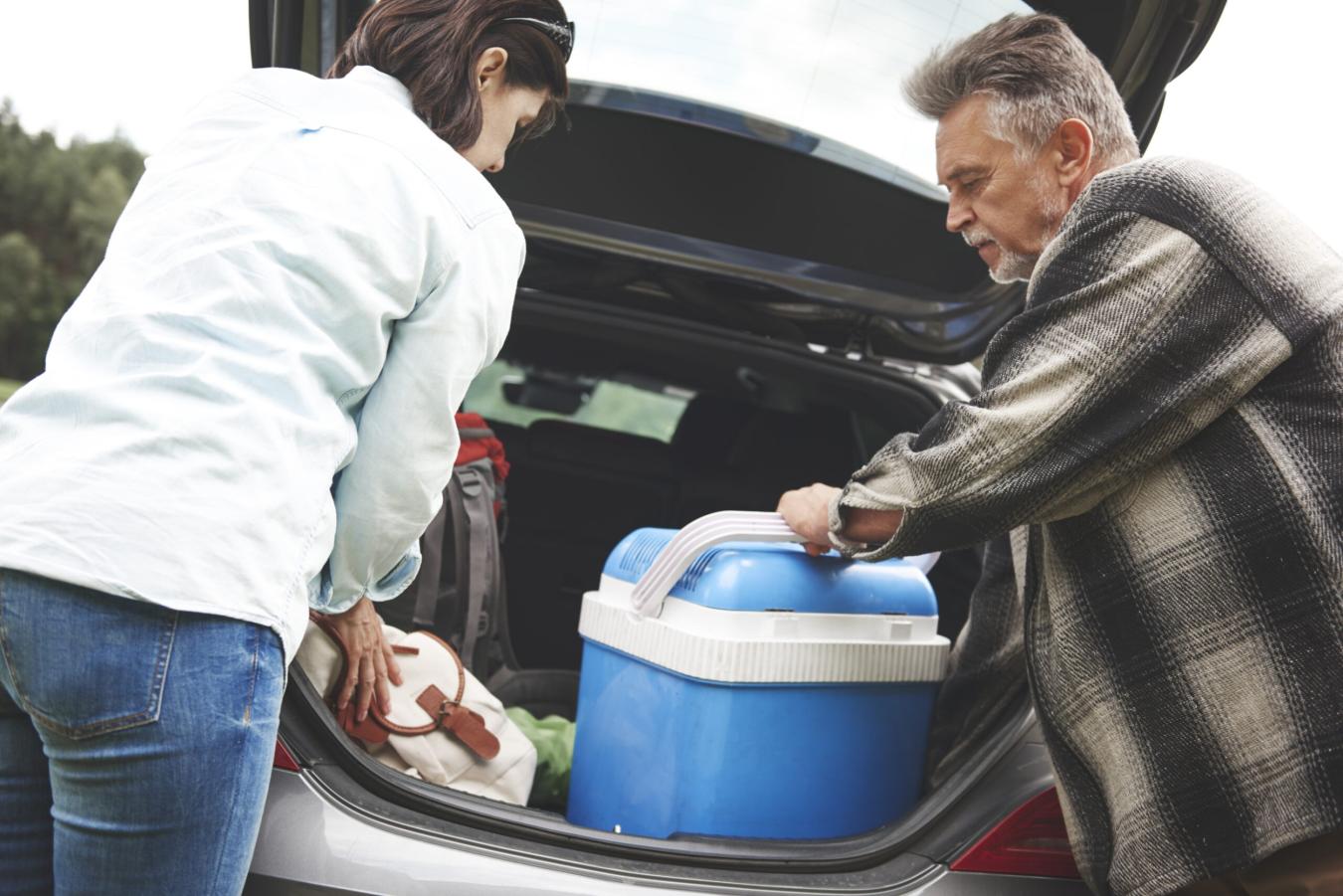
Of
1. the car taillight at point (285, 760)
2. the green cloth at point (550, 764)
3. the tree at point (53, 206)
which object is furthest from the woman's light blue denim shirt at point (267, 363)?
the tree at point (53, 206)

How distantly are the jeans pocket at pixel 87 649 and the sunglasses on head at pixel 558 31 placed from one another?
730mm

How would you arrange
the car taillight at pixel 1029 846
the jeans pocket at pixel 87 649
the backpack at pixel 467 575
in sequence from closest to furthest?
the jeans pocket at pixel 87 649, the car taillight at pixel 1029 846, the backpack at pixel 467 575

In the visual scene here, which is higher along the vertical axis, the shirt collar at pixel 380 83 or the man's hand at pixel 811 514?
the shirt collar at pixel 380 83

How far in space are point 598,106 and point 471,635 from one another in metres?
1.00

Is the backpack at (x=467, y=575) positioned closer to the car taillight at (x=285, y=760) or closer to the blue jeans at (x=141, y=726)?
the car taillight at (x=285, y=760)

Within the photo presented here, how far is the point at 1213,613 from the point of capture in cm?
119

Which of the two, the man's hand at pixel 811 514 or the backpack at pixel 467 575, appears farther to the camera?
the backpack at pixel 467 575

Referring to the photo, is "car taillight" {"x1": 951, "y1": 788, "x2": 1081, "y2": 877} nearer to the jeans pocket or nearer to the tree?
the jeans pocket

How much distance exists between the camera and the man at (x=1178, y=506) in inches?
45.5

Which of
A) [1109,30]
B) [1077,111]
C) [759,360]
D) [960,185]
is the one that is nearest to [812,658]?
[960,185]

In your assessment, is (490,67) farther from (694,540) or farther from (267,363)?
(694,540)

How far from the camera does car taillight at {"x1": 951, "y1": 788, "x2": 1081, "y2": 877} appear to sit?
142cm

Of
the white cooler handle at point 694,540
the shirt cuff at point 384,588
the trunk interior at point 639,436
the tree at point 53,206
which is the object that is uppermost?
the shirt cuff at point 384,588

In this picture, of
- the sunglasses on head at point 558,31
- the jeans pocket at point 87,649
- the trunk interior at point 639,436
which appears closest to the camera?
the jeans pocket at point 87,649
